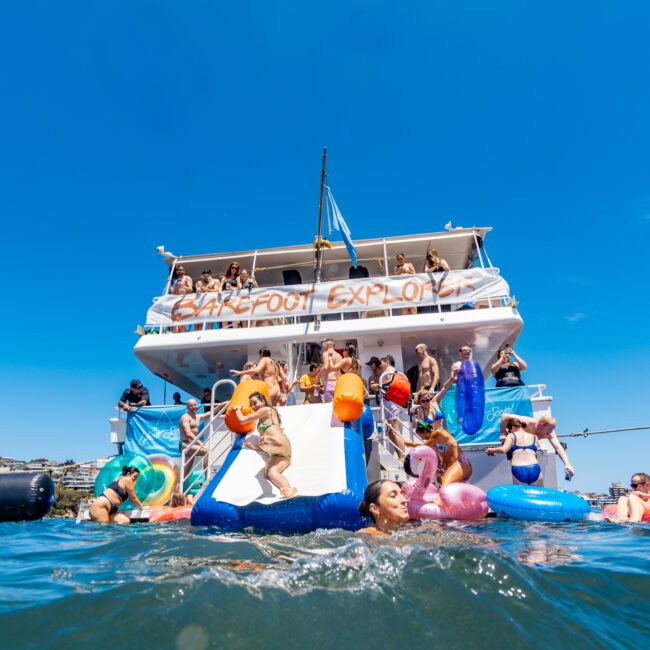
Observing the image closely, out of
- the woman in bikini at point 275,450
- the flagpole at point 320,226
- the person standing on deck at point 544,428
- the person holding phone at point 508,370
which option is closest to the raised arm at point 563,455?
the person standing on deck at point 544,428

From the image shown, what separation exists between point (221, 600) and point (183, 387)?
1202 centimetres

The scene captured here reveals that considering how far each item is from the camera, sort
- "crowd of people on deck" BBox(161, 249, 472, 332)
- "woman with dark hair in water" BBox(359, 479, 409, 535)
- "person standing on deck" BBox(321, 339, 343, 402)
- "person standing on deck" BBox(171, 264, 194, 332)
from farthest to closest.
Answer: "person standing on deck" BBox(171, 264, 194, 332)
"crowd of people on deck" BBox(161, 249, 472, 332)
"person standing on deck" BBox(321, 339, 343, 402)
"woman with dark hair in water" BBox(359, 479, 409, 535)

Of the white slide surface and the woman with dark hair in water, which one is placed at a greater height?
the white slide surface

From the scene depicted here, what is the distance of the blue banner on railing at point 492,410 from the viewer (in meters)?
8.56

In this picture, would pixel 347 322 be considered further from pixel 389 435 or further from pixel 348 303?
pixel 389 435

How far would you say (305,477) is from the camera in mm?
5891

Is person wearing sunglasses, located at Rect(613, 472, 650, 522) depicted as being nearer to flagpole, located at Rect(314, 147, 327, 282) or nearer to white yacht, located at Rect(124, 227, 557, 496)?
white yacht, located at Rect(124, 227, 557, 496)

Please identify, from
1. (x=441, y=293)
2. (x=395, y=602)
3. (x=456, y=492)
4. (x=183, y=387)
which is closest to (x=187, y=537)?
(x=395, y=602)

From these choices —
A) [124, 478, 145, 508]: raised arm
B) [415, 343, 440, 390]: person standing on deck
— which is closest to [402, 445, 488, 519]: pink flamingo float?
[415, 343, 440, 390]: person standing on deck

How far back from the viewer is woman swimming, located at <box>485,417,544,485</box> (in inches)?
256

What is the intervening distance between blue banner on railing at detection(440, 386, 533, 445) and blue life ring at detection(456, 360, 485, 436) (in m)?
1.51

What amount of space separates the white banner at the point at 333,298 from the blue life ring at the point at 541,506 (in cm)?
526

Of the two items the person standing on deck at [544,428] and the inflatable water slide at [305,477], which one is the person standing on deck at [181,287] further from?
the person standing on deck at [544,428]

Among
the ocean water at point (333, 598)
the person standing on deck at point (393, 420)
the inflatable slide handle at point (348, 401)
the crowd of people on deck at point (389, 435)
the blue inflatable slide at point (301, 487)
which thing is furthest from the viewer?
the person standing on deck at point (393, 420)
